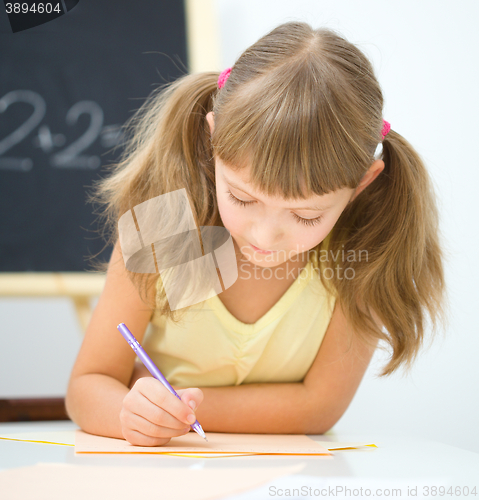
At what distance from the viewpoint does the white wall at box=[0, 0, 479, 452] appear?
1.03m

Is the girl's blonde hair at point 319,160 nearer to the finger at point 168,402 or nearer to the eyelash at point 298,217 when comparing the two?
the eyelash at point 298,217

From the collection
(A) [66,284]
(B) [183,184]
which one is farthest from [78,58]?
(B) [183,184]

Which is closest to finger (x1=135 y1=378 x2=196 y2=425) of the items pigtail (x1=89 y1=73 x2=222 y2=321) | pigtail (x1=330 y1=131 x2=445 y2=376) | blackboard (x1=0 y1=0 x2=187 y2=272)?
pigtail (x1=89 y1=73 x2=222 y2=321)

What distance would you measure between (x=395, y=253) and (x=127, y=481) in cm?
44

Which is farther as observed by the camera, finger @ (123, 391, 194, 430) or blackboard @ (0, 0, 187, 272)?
blackboard @ (0, 0, 187, 272)

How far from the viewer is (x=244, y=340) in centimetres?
69

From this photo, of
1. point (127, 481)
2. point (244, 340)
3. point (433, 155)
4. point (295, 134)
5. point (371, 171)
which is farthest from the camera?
point (433, 155)

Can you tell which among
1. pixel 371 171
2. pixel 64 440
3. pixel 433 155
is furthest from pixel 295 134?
pixel 433 155

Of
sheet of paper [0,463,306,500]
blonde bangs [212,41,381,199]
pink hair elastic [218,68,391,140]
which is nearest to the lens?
sheet of paper [0,463,306,500]

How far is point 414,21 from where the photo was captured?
42.7 inches

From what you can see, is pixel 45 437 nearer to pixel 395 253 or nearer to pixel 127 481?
pixel 127 481

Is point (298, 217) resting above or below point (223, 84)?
below

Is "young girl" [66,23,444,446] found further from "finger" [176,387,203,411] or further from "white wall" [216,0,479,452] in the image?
"white wall" [216,0,479,452]

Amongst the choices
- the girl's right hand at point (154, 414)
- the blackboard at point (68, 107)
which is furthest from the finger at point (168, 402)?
the blackboard at point (68, 107)
